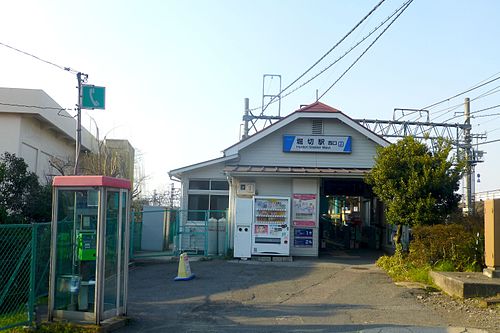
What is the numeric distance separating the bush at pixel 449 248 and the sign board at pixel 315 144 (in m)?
7.48

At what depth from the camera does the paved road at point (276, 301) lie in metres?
9.90

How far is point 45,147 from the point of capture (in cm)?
2789

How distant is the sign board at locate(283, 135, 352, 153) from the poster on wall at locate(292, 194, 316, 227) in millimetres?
2349

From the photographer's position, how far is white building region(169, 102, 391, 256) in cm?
2072

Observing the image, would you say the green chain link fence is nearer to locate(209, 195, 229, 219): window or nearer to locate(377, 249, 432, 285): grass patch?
locate(377, 249, 432, 285): grass patch

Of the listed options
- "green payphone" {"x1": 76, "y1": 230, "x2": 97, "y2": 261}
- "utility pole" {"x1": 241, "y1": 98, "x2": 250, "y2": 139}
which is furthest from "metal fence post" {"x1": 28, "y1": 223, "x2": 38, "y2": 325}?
"utility pole" {"x1": 241, "y1": 98, "x2": 250, "y2": 139}

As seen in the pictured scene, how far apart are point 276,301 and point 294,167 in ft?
33.4

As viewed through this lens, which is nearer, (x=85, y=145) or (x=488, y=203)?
(x=488, y=203)

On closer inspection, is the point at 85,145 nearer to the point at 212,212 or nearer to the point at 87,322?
the point at 212,212

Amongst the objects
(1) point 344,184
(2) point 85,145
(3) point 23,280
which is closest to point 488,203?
(3) point 23,280

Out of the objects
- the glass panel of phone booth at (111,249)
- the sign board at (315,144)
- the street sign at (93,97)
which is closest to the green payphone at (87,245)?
the glass panel of phone booth at (111,249)

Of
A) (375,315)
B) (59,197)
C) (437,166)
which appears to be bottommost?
(375,315)

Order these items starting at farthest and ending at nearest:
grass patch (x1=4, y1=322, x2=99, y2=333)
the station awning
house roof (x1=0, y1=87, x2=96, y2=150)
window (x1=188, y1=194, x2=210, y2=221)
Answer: house roof (x1=0, y1=87, x2=96, y2=150), window (x1=188, y1=194, x2=210, y2=221), the station awning, grass patch (x1=4, y1=322, x2=99, y2=333)

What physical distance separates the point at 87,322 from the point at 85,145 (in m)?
29.3
